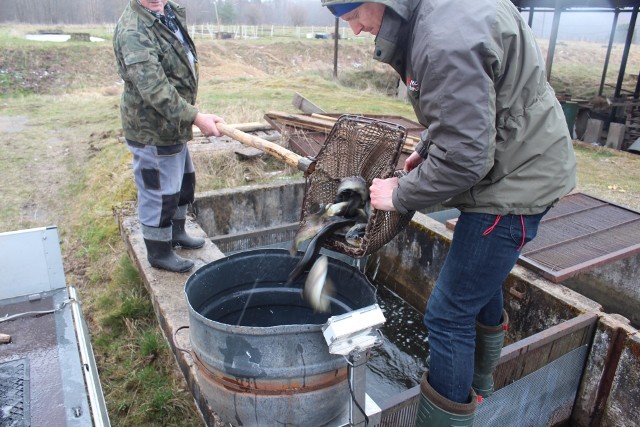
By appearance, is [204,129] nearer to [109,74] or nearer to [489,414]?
[489,414]

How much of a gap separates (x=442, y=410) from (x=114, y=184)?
17.3 feet

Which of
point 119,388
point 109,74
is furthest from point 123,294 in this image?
point 109,74

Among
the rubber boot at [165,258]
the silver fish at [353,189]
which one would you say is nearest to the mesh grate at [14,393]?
the rubber boot at [165,258]

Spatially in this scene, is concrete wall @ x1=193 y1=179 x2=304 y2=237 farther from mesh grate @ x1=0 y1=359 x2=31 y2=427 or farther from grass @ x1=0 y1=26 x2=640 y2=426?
mesh grate @ x1=0 y1=359 x2=31 y2=427

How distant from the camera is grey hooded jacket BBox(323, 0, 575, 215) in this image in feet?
5.04

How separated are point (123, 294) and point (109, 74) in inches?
903

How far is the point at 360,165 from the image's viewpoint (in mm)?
2627

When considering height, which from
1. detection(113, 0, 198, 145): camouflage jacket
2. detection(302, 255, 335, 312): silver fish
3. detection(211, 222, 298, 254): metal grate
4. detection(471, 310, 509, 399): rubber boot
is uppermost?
detection(113, 0, 198, 145): camouflage jacket

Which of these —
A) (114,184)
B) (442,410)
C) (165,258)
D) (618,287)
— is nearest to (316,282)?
(442,410)

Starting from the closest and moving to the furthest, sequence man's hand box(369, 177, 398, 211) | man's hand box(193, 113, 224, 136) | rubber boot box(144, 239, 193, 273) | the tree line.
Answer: man's hand box(369, 177, 398, 211) < man's hand box(193, 113, 224, 136) < rubber boot box(144, 239, 193, 273) < the tree line

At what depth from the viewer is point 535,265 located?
359cm

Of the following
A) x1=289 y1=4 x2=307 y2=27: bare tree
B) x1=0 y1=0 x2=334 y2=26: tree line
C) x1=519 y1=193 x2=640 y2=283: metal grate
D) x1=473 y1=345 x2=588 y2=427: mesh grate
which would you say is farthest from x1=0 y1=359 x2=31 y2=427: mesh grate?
x1=289 y1=4 x2=307 y2=27: bare tree

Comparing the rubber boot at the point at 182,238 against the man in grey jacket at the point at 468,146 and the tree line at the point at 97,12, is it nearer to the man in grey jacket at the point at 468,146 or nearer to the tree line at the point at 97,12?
the man in grey jacket at the point at 468,146

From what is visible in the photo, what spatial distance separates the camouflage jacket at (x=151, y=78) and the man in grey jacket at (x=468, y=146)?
61.4 inches
